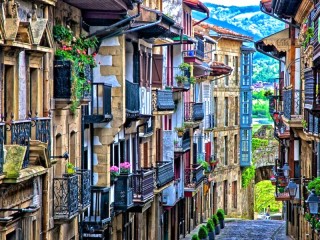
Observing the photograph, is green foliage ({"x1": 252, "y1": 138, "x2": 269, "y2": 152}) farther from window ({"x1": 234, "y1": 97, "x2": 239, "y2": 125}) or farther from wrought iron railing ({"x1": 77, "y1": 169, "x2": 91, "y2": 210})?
wrought iron railing ({"x1": 77, "y1": 169, "x2": 91, "y2": 210})

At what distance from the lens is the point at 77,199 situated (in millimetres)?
26766

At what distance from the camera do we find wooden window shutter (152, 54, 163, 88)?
142 ft

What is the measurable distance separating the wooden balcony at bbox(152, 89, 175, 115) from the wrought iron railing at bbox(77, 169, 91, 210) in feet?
46.3

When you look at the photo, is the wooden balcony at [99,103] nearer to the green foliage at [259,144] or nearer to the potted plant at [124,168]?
the potted plant at [124,168]

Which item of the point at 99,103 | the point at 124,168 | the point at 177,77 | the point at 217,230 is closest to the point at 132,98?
the point at 124,168

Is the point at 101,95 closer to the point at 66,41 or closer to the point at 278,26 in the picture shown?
the point at 66,41

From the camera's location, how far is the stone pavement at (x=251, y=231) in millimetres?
57250

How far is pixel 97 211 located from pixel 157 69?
1292 centimetres

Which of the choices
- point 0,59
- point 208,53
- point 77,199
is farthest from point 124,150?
point 208,53

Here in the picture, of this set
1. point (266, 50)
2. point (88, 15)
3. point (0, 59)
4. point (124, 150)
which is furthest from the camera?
point (266, 50)

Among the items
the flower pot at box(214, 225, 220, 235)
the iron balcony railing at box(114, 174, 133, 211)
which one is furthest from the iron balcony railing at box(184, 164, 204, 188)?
the iron balcony railing at box(114, 174, 133, 211)

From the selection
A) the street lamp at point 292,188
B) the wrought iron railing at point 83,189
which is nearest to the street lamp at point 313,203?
the wrought iron railing at point 83,189

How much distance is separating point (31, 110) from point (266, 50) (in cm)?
3212

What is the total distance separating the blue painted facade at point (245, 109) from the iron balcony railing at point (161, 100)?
36327 millimetres
